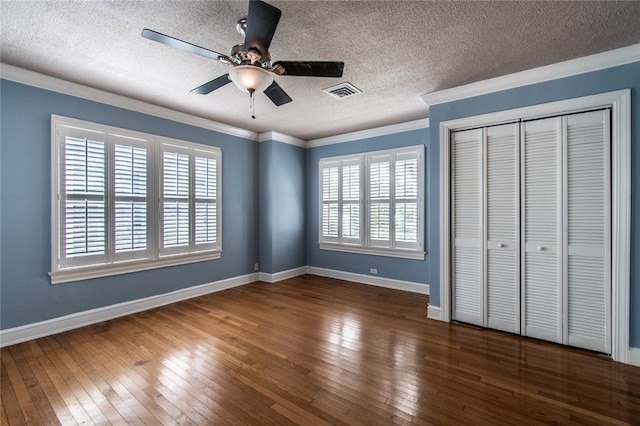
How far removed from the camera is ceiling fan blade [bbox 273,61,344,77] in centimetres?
201

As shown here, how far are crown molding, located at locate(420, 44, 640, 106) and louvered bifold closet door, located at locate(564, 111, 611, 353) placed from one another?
44 cm

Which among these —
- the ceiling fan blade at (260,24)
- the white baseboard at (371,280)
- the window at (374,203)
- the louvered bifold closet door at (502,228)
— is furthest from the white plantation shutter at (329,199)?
the ceiling fan blade at (260,24)

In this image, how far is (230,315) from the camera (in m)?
3.74

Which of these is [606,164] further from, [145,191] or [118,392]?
[145,191]

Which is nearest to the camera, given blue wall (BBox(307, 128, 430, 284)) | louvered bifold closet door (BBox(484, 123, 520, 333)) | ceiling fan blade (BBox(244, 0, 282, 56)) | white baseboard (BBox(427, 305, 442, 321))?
ceiling fan blade (BBox(244, 0, 282, 56))

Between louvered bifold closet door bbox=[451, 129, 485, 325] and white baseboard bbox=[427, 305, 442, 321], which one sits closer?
louvered bifold closet door bbox=[451, 129, 485, 325]

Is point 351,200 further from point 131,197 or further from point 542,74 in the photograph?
point 131,197

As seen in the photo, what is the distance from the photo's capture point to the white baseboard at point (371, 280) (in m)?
4.78

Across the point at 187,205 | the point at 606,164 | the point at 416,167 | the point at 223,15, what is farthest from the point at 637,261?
the point at 187,205

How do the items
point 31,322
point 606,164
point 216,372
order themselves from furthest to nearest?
point 31,322 → point 606,164 → point 216,372

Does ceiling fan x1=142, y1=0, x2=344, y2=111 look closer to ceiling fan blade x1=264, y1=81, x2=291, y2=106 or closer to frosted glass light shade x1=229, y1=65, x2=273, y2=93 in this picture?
frosted glass light shade x1=229, y1=65, x2=273, y2=93

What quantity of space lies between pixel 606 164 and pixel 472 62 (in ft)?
5.14

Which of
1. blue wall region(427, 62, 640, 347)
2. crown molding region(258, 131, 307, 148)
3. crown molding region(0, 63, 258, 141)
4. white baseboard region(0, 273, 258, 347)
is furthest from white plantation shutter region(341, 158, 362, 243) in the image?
white baseboard region(0, 273, 258, 347)

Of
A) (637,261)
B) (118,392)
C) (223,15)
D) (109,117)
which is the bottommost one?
(118,392)
